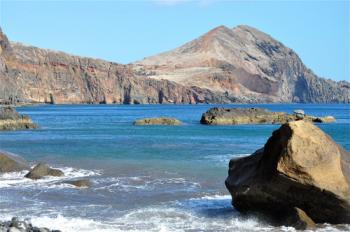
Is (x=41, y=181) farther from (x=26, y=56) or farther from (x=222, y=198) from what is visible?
(x=26, y=56)

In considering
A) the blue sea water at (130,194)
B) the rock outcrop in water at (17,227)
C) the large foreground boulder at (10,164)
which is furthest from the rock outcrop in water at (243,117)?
the rock outcrop in water at (17,227)

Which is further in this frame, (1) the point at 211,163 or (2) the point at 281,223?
(1) the point at 211,163

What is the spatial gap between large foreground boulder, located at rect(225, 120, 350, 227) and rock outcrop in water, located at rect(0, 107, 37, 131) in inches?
1842

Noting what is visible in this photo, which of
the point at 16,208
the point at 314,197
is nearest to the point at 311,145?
the point at 314,197

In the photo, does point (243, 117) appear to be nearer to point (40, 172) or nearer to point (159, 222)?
point (40, 172)

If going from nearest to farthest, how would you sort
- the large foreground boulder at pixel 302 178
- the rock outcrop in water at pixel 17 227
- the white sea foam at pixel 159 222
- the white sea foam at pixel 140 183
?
the rock outcrop in water at pixel 17 227 < the large foreground boulder at pixel 302 178 < the white sea foam at pixel 159 222 < the white sea foam at pixel 140 183

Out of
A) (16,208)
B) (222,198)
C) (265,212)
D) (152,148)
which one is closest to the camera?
(265,212)

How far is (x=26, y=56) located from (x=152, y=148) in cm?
15758

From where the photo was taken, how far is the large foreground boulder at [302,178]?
47.2ft

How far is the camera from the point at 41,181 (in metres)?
23.0

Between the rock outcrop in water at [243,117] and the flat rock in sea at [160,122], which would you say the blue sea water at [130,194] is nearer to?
the flat rock in sea at [160,122]

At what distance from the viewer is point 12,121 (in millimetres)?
59188

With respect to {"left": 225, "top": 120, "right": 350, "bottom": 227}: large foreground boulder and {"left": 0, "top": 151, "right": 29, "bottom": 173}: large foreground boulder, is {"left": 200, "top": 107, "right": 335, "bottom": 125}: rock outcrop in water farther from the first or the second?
{"left": 225, "top": 120, "right": 350, "bottom": 227}: large foreground boulder

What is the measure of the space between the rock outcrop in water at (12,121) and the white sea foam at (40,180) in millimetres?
33883
